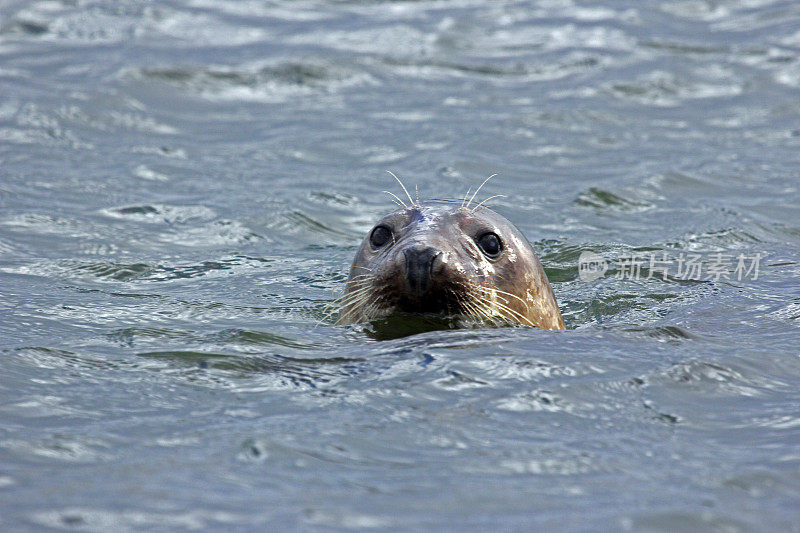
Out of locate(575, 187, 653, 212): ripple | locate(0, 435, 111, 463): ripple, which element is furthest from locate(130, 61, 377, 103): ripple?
locate(0, 435, 111, 463): ripple

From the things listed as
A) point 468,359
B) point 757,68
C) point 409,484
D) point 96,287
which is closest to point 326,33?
point 757,68

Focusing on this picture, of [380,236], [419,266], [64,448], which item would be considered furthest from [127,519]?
[380,236]

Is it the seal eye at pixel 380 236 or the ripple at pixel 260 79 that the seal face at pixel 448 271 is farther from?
the ripple at pixel 260 79

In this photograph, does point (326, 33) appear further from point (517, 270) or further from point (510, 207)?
point (517, 270)

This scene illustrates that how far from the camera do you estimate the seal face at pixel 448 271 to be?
16.4ft

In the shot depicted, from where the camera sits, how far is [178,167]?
10.7 metres

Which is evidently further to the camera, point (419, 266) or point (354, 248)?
point (354, 248)

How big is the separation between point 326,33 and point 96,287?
869cm

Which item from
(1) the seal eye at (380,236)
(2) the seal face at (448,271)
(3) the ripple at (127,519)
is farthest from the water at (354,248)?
(1) the seal eye at (380,236)

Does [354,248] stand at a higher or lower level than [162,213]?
lower

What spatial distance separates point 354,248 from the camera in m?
8.88

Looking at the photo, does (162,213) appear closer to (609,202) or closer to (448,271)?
(609,202)

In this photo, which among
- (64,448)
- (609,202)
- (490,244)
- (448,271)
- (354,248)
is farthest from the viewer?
(609,202)

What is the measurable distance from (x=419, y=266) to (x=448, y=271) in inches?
7.2
